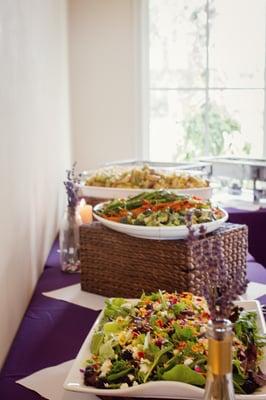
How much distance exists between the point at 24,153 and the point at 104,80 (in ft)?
6.55

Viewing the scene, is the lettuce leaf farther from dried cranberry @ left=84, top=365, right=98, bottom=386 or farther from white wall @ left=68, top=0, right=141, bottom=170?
white wall @ left=68, top=0, right=141, bottom=170

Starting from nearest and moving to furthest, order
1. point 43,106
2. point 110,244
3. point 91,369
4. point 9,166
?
1. point 91,369
2. point 9,166
3. point 110,244
4. point 43,106

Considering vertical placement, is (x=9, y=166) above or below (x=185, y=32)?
below

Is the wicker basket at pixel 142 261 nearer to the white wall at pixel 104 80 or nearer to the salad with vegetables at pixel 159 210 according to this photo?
the salad with vegetables at pixel 159 210

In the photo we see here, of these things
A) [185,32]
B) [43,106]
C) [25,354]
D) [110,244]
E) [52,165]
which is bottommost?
[25,354]

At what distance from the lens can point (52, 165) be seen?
1.92 m

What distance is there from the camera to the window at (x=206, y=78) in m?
3.16

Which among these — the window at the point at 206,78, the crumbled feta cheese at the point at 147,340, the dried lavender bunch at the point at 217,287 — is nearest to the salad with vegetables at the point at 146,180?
the crumbled feta cheese at the point at 147,340

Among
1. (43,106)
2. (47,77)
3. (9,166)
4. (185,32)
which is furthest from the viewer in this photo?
(185,32)

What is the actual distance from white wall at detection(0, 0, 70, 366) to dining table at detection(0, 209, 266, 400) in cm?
3

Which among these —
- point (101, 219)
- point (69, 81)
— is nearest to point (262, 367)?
point (101, 219)

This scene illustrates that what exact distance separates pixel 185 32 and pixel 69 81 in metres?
0.78

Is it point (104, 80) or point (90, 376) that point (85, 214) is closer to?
point (90, 376)

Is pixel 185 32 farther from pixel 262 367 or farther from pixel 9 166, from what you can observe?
pixel 262 367
